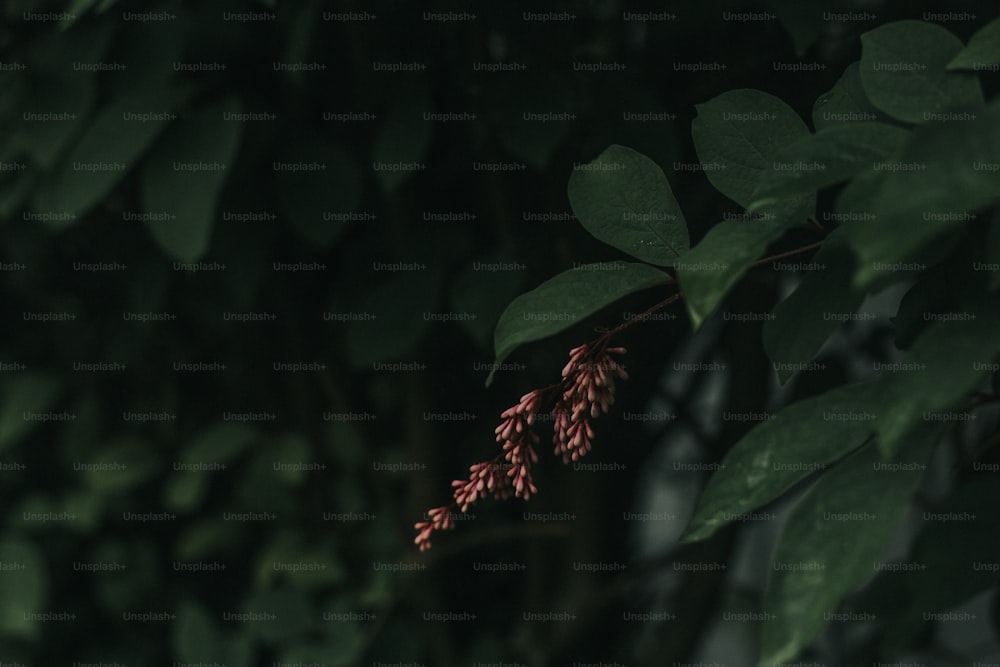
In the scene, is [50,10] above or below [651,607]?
above

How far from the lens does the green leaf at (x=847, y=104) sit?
609mm

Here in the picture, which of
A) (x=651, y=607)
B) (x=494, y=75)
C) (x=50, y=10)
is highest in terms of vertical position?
(x=50, y=10)

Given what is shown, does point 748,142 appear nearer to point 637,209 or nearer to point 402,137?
point 637,209

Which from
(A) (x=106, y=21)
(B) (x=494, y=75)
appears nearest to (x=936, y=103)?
(B) (x=494, y=75)

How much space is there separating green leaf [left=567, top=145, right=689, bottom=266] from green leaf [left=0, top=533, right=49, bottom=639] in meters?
1.41

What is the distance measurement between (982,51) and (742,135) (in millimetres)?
157

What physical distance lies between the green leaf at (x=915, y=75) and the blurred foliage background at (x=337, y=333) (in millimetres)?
382

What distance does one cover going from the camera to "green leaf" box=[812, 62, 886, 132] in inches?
24.0

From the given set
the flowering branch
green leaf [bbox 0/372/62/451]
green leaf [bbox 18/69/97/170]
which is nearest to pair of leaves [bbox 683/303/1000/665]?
the flowering branch

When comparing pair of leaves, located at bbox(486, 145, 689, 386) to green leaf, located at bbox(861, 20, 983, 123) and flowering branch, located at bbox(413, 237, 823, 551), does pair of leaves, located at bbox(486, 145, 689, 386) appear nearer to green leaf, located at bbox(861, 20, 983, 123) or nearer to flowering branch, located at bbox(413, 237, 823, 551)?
flowering branch, located at bbox(413, 237, 823, 551)

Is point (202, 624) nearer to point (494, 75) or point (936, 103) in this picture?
point (494, 75)

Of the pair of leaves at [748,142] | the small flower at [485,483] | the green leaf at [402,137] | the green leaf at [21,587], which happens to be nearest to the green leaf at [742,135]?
the pair of leaves at [748,142]

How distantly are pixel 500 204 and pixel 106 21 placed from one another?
1.76ft

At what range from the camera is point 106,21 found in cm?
Answer: 116
